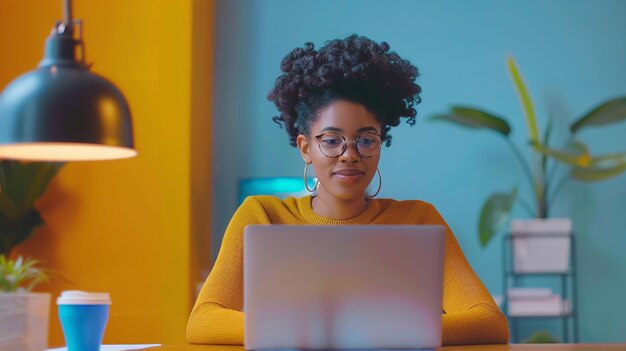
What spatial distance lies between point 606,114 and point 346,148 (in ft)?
8.38

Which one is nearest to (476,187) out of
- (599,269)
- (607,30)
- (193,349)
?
(599,269)

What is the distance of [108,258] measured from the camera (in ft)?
12.8

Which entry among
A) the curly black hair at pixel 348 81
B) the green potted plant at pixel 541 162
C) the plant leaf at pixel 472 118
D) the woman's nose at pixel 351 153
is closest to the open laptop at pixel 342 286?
the woman's nose at pixel 351 153

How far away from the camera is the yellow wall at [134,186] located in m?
3.88

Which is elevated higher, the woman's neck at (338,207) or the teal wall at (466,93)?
the teal wall at (466,93)

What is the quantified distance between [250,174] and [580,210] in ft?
5.93

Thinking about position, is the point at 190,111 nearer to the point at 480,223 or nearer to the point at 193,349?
the point at 480,223

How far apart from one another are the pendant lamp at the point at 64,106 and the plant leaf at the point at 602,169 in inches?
123

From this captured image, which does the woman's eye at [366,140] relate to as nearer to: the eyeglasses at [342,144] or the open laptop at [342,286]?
the eyeglasses at [342,144]

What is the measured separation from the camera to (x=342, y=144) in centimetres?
206

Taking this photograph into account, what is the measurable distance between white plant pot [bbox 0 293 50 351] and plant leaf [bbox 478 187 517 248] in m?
2.10

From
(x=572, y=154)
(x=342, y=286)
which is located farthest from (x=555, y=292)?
(x=342, y=286)

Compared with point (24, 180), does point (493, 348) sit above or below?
below

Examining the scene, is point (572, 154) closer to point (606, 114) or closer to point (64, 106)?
point (606, 114)
